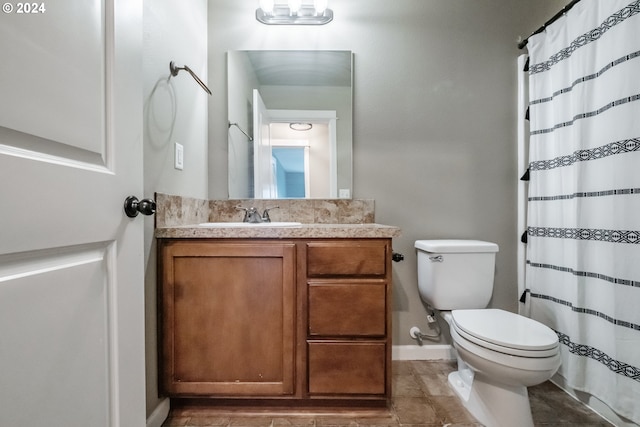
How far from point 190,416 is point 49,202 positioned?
116cm

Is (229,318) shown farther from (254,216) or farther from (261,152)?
(261,152)

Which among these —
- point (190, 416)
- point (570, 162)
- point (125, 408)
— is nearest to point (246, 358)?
point (190, 416)

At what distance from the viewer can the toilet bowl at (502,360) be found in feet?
3.34

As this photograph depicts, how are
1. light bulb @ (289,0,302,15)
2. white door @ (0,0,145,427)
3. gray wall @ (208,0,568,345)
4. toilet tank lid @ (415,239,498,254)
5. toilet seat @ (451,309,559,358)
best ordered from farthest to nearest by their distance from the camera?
gray wall @ (208,0,568,345) < light bulb @ (289,0,302,15) < toilet tank lid @ (415,239,498,254) < toilet seat @ (451,309,559,358) < white door @ (0,0,145,427)

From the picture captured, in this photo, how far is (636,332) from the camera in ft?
3.50

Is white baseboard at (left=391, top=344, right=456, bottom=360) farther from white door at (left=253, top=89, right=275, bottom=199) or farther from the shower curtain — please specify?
white door at (left=253, top=89, right=275, bottom=199)

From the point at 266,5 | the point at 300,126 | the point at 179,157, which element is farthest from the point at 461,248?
the point at 266,5

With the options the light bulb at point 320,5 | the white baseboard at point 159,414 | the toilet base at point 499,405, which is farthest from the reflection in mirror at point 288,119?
the toilet base at point 499,405

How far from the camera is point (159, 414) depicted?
1128mm

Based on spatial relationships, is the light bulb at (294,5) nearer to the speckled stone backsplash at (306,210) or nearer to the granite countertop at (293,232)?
the speckled stone backsplash at (306,210)

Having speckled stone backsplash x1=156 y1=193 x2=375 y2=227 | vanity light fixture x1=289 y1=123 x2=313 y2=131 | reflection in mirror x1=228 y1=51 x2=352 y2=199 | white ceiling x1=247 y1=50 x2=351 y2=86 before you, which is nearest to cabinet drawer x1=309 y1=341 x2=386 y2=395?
speckled stone backsplash x1=156 y1=193 x2=375 y2=227

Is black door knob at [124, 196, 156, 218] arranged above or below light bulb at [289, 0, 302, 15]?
below

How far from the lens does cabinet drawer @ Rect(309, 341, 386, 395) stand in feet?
3.76

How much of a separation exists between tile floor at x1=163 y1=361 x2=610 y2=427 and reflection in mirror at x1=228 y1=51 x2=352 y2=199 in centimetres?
112
